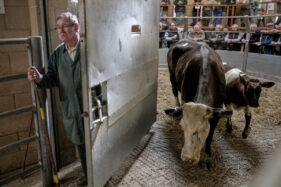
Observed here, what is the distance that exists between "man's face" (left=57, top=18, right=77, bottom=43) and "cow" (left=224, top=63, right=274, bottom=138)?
8.72 ft

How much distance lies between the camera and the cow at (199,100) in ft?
8.94

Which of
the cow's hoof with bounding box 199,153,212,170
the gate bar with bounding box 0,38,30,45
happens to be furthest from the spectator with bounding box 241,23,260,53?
the gate bar with bounding box 0,38,30,45

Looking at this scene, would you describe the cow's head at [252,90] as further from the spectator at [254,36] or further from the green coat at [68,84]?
the spectator at [254,36]

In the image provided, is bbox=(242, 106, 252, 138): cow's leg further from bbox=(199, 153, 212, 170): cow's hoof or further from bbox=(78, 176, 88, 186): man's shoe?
bbox=(78, 176, 88, 186): man's shoe

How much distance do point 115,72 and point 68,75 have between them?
1.49 ft

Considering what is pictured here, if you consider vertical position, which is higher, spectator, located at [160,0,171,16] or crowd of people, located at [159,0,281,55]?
spectator, located at [160,0,171,16]

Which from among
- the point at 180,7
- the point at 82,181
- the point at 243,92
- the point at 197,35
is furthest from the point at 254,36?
the point at 82,181

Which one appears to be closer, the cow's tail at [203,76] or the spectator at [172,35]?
the cow's tail at [203,76]

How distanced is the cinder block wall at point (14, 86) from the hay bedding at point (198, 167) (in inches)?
52.0

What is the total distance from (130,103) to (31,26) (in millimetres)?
1414

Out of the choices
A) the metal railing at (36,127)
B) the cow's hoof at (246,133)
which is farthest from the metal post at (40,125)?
the cow's hoof at (246,133)

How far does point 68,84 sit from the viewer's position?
2434 mm

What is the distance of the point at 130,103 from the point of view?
121 inches

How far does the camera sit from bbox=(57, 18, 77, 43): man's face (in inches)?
88.3
